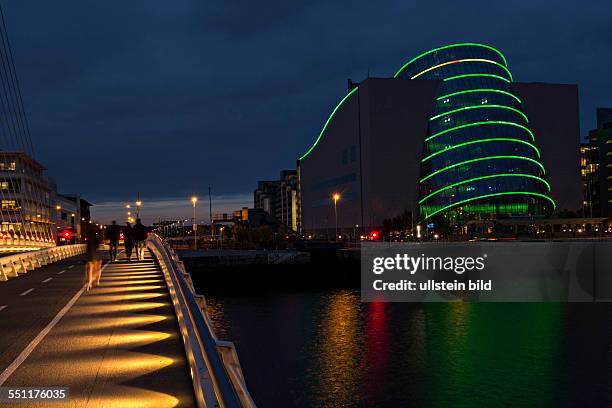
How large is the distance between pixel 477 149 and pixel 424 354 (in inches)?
3254

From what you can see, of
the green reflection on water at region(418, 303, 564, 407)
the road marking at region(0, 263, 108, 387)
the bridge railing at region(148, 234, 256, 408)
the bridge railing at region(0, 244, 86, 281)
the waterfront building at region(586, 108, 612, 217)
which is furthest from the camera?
the waterfront building at region(586, 108, 612, 217)

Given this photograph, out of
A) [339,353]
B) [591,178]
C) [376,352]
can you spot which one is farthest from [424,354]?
[591,178]

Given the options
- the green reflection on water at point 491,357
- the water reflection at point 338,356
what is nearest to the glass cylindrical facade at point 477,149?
the green reflection on water at point 491,357

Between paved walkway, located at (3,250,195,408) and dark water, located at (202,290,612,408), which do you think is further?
dark water, located at (202,290,612,408)

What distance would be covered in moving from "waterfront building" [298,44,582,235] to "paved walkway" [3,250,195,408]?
97.3 meters

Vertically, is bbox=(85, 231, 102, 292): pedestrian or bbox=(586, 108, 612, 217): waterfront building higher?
bbox=(586, 108, 612, 217): waterfront building

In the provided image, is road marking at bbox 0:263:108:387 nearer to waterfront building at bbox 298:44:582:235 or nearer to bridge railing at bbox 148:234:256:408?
bridge railing at bbox 148:234:256:408

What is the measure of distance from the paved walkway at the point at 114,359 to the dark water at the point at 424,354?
8.88 meters

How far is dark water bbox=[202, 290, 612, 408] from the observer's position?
948 inches

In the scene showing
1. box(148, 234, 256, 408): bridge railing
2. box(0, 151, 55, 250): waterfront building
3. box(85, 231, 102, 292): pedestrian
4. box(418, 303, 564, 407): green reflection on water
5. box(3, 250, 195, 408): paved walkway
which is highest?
box(0, 151, 55, 250): waterfront building

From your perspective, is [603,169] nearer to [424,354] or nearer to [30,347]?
[424,354]

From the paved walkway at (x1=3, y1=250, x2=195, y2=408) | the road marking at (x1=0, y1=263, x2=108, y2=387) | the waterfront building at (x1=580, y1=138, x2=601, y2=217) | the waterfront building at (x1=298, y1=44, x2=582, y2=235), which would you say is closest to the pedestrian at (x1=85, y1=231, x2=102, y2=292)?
the road marking at (x1=0, y1=263, x2=108, y2=387)

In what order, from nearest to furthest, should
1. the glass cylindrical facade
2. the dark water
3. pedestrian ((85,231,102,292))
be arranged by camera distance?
pedestrian ((85,231,102,292))
the dark water
the glass cylindrical facade

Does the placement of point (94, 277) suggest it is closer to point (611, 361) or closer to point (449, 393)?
point (449, 393)
